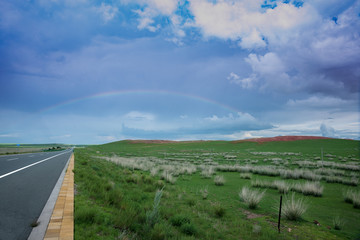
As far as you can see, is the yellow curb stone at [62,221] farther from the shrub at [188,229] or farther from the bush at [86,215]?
the shrub at [188,229]

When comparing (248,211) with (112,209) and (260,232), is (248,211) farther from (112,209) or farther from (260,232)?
(112,209)

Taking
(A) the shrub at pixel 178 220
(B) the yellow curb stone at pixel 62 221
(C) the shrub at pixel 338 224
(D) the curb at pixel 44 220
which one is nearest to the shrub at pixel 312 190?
(C) the shrub at pixel 338 224

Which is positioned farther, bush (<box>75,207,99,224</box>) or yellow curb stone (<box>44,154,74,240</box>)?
bush (<box>75,207,99,224</box>)

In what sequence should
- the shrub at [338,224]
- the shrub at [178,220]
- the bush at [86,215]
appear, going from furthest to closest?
1. the shrub at [338,224]
2. the shrub at [178,220]
3. the bush at [86,215]

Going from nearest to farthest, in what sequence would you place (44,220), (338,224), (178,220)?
(44,220) < (178,220) < (338,224)

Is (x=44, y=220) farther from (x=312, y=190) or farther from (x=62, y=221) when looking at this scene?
(x=312, y=190)

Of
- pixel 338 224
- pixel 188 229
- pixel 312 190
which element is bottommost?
pixel 312 190

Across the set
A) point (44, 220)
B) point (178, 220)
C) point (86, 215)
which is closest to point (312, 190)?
point (178, 220)

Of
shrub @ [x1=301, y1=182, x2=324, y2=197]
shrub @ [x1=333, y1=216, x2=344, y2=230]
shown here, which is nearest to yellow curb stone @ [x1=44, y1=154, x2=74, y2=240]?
shrub @ [x1=333, y1=216, x2=344, y2=230]

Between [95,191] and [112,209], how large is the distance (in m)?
2.38

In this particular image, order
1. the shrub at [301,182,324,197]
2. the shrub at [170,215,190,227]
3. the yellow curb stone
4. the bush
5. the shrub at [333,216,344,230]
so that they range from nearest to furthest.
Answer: the yellow curb stone < the bush < the shrub at [170,215,190,227] < the shrub at [333,216,344,230] < the shrub at [301,182,324,197]

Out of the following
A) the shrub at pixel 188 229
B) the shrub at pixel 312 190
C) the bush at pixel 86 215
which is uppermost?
the bush at pixel 86 215

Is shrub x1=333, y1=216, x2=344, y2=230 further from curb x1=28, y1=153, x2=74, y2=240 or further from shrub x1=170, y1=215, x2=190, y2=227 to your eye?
curb x1=28, y1=153, x2=74, y2=240

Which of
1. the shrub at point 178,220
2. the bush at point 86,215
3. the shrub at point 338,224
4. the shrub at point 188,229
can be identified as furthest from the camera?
the shrub at point 338,224
